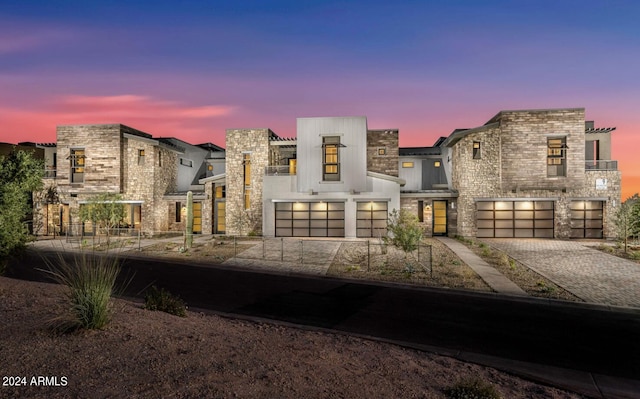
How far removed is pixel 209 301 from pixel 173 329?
3.72m

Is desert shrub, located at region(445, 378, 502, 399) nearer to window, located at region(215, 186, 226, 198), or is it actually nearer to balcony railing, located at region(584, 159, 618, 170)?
window, located at region(215, 186, 226, 198)

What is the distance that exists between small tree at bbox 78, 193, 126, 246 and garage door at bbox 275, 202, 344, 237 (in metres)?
11.3

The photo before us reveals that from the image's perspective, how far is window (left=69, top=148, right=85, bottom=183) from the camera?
92.0 feet

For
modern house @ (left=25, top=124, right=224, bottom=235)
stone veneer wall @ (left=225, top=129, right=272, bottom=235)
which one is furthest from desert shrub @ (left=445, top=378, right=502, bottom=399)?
modern house @ (left=25, top=124, right=224, bottom=235)

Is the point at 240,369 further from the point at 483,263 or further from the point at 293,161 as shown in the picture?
the point at 293,161

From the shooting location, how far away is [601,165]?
25.8m

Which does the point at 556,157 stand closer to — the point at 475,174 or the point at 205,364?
the point at 475,174

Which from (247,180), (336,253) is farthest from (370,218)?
(247,180)

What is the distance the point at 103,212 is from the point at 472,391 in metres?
26.1

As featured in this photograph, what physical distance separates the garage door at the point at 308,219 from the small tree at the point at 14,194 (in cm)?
1737

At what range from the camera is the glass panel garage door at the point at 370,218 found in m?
25.7

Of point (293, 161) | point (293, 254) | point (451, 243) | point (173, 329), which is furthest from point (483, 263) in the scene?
point (293, 161)

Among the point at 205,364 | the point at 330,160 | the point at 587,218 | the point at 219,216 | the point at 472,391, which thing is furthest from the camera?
the point at 219,216

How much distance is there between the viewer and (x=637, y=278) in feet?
41.5
